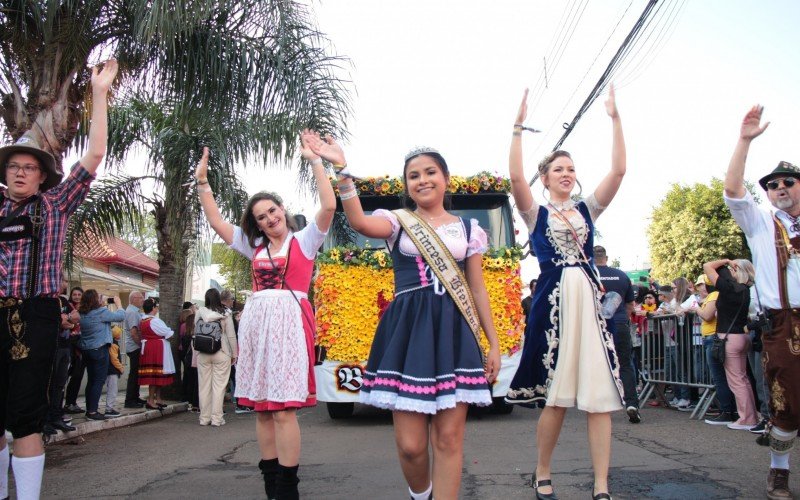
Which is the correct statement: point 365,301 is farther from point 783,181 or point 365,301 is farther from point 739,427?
point 783,181

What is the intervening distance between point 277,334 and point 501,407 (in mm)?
5623

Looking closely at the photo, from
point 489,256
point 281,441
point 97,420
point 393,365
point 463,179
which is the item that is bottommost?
point 97,420

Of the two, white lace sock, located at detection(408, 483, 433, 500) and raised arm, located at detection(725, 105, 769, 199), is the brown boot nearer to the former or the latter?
raised arm, located at detection(725, 105, 769, 199)

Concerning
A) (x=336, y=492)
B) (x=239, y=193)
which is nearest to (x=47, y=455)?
(x=336, y=492)

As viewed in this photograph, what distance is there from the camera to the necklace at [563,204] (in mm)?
4520

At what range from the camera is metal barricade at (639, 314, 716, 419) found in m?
9.39

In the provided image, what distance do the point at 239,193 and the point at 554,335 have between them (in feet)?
34.6

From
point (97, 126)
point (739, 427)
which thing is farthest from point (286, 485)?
point (739, 427)

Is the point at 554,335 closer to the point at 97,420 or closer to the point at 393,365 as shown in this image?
the point at 393,365

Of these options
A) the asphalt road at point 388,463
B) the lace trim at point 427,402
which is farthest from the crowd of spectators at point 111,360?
the lace trim at point 427,402

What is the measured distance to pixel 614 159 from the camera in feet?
14.5

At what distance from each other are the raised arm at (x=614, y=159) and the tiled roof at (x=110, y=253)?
32.2 ft

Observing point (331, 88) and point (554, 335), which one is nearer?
point (554, 335)

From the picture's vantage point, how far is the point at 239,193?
14.0 m
